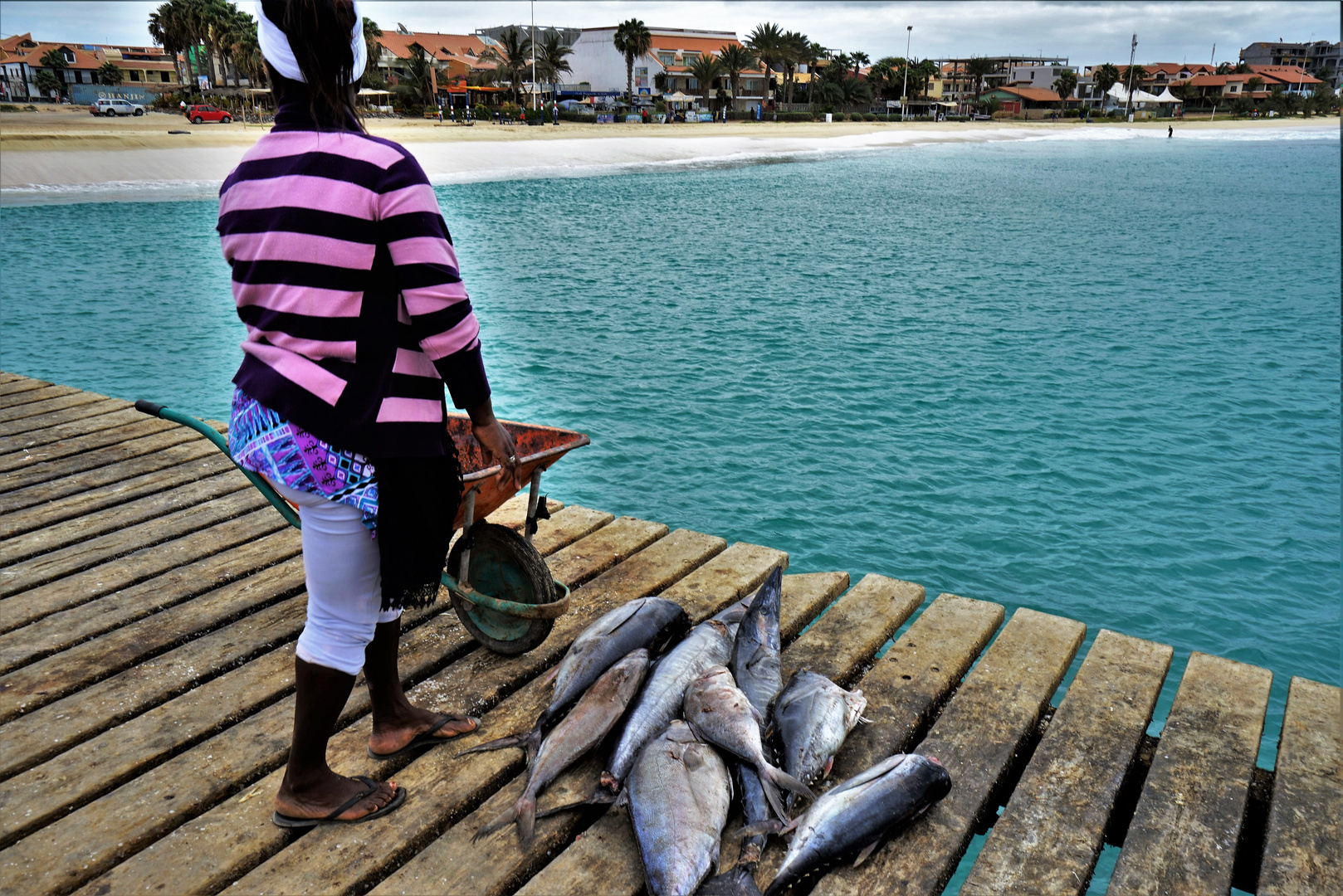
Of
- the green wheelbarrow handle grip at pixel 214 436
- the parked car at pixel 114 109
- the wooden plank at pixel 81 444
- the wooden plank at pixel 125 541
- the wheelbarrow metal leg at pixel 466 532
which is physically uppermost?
the parked car at pixel 114 109

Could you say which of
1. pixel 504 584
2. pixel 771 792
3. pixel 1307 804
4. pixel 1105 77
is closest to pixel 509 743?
pixel 504 584

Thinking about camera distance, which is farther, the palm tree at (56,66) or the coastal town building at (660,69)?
the coastal town building at (660,69)

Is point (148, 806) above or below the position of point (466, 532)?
below

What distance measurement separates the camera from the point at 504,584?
3553mm

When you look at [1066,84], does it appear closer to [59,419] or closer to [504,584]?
[59,419]

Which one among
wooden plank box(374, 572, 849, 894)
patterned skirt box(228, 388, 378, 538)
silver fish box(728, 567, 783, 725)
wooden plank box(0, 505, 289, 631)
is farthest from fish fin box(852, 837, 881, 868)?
wooden plank box(0, 505, 289, 631)

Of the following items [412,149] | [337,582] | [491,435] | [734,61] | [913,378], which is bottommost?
[913,378]

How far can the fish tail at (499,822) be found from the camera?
2.73 metres

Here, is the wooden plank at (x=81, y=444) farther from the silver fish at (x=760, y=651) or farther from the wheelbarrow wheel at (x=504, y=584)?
the silver fish at (x=760, y=651)

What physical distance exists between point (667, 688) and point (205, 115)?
6159cm

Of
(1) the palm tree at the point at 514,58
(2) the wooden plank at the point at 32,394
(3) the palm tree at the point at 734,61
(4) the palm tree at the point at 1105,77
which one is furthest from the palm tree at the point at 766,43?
(2) the wooden plank at the point at 32,394

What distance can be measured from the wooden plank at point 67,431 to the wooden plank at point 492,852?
527 centimetres

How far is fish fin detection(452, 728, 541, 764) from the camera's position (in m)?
3.06

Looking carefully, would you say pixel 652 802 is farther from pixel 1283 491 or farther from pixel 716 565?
pixel 1283 491
